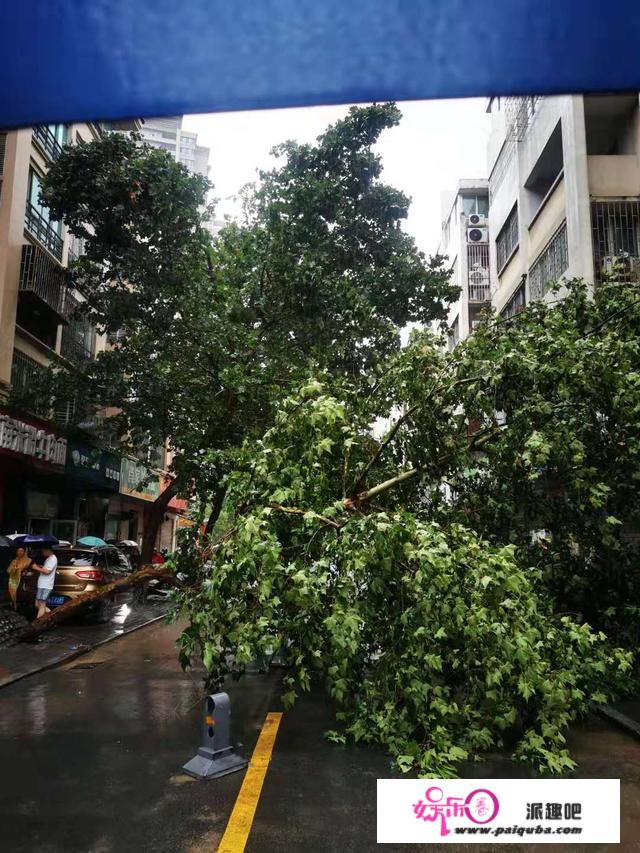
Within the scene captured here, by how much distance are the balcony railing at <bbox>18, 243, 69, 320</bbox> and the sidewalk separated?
29.1ft

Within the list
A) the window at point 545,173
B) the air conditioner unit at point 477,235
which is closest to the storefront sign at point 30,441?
the window at point 545,173

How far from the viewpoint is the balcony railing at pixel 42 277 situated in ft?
57.9

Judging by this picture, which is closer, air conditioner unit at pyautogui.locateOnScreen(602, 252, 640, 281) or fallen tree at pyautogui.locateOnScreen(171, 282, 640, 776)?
fallen tree at pyautogui.locateOnScreen(171, 282, 640, 776)

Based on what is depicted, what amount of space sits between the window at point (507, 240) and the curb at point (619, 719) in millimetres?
15340

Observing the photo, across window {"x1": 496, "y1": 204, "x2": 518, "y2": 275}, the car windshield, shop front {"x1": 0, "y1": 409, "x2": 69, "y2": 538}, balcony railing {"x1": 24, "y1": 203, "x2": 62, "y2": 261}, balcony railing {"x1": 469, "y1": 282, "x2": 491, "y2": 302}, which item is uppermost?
balcony railing {"x1": 469, "y1": 282, "x2": 491, "y2": 302}

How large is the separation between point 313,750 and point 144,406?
27.9 ft

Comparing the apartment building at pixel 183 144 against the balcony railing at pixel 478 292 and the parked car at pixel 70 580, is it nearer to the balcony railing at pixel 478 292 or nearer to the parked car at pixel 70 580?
the balcony railing at pixel 478 292

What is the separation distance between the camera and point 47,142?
18797mm

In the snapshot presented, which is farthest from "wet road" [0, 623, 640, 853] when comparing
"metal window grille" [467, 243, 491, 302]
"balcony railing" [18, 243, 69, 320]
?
"metal window grille" [467, 243, 491, 302]

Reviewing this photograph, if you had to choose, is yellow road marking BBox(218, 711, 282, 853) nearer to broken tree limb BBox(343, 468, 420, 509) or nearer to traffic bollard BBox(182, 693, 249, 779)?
traffic bollard BBox(182, 693, 249, 779)

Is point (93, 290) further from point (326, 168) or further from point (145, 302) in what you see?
point (326, 168)

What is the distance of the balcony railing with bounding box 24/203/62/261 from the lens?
18266 mm

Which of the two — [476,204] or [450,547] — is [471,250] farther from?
[450,547]

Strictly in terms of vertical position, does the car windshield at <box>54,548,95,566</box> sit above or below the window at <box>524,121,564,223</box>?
below
